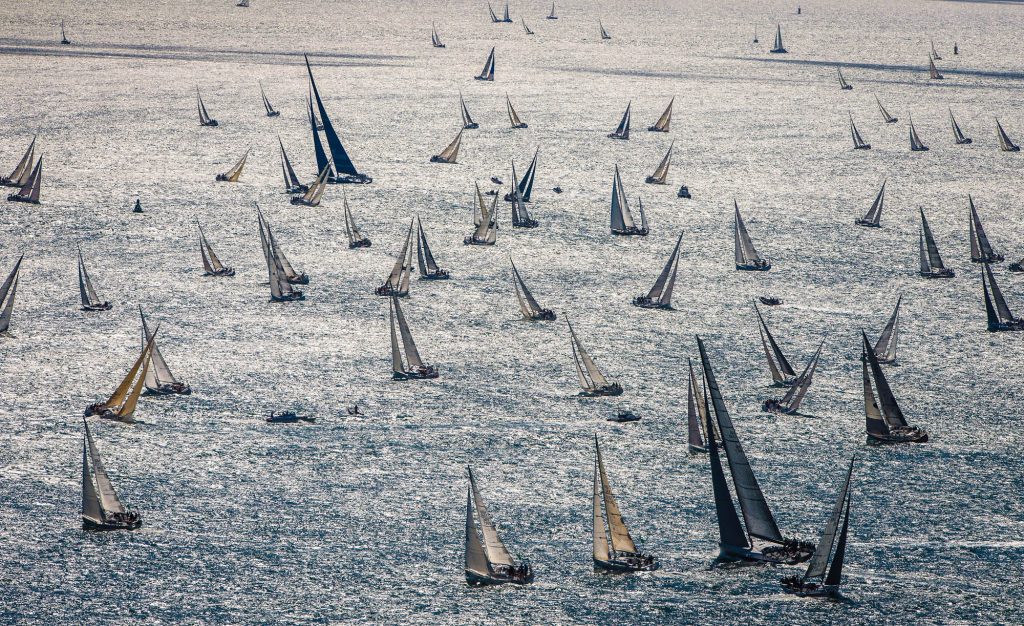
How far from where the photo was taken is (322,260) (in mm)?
57719

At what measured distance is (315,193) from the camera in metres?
66.8

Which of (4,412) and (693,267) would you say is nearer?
(4,412)

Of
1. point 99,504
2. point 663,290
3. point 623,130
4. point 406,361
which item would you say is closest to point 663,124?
point 623,130

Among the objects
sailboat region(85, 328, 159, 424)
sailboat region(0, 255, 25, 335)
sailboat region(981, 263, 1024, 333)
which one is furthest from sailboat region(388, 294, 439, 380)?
sailboat region(981, 263, 1024, 333)

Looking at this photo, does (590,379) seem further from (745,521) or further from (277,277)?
(277,277)

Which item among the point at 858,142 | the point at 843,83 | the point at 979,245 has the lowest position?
the point at 979,245

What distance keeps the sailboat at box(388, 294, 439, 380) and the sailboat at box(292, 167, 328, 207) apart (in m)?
22.4

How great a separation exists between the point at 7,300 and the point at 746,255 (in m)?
31.7

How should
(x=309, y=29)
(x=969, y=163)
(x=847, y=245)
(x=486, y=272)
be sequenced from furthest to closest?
(x=309, y=29) → (x=969, y=163) → (x=847, y=245) → (x=486, y=272)

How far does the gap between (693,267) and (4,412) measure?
1198 inches

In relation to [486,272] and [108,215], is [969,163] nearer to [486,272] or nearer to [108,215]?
[486,272]

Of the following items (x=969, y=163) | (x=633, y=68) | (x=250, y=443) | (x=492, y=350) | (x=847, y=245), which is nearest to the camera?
(x=250, y=443)

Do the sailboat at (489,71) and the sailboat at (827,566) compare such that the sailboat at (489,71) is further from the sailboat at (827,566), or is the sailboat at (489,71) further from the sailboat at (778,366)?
the sailboat at (827,566)

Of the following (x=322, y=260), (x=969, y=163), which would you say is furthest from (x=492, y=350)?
(x=969, y=163)
